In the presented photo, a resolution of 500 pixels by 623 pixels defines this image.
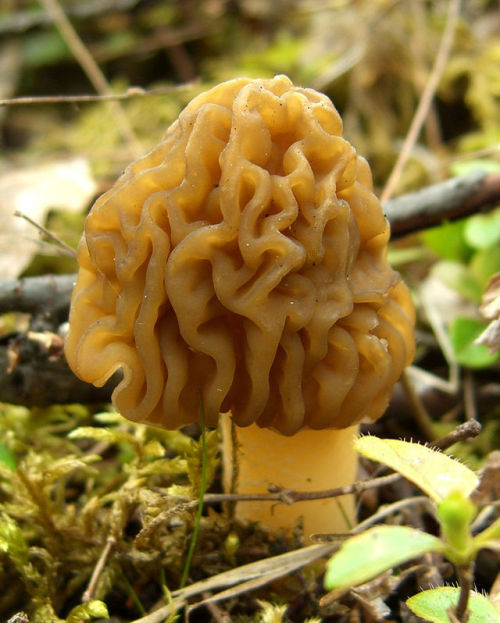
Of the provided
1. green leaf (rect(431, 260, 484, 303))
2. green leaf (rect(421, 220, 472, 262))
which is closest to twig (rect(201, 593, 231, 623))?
green leaf (rect(431, 260, 484, 303))

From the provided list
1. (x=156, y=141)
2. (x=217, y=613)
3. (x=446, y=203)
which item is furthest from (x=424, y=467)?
(x=156, y=141)

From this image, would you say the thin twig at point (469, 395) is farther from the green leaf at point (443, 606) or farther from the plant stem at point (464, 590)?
the plant stem at point (464, 590)

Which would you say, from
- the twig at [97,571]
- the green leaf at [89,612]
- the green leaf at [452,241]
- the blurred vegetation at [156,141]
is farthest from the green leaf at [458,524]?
the green leaf at [452,241]

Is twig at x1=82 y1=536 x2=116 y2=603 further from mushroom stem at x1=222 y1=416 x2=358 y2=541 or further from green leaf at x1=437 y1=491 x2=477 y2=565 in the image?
green leaf at x1=437 y1=491 x2=477 y2=565

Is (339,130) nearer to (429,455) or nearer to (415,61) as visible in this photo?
(429,455)

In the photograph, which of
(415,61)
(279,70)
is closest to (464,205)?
(415,61)

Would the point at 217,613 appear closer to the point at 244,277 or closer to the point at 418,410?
the point at 244,277
